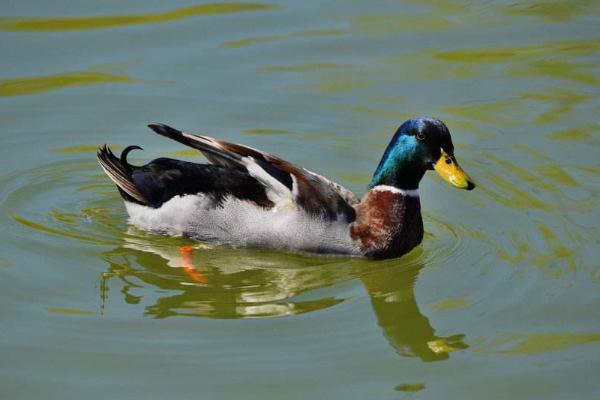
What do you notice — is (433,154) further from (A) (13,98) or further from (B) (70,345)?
(A) (13,98)

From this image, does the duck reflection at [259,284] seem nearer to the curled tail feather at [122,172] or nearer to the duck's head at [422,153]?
the curled tail feather at [122,172]

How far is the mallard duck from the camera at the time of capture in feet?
27.9

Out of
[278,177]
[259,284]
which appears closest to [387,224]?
[278,177]

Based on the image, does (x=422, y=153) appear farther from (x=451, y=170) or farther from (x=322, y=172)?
(x=322, y=172)

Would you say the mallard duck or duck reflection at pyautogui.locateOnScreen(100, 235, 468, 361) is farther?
the mallard duck

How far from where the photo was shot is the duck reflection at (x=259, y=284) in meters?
7.69

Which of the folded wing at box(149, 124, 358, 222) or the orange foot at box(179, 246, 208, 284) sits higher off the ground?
the folded wing at box(149, 124, 358, 222)

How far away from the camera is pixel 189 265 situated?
8.49 m

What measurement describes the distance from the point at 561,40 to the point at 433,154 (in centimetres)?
436

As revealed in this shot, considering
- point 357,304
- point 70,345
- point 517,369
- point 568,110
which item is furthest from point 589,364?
point 568,110

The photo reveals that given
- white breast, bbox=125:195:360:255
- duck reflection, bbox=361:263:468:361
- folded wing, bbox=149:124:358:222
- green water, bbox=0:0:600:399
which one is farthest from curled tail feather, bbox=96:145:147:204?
duck reflection, bbox=361:263:468:361

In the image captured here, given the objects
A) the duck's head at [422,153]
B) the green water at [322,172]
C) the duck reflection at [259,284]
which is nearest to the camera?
the green water at [322,172]

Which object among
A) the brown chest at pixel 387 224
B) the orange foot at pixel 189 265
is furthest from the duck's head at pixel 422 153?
the orange foot at pixel 189 265

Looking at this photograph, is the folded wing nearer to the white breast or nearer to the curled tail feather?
the white breast
